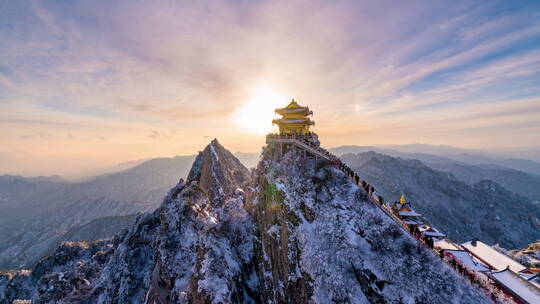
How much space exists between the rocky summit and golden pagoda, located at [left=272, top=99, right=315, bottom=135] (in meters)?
7.60

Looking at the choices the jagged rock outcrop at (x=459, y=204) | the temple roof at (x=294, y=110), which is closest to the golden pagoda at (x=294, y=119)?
the temple roof at (x=294, y=110)

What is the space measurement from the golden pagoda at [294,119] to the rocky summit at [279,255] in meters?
7.60

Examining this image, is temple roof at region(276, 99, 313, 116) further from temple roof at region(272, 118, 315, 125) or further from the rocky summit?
the rocky summit

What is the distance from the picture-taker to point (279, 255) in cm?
2938

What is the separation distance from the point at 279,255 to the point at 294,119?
2649cm

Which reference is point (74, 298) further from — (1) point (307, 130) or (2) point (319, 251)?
(1) point (307, 130)

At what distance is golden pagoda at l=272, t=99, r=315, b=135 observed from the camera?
4053 centimetres

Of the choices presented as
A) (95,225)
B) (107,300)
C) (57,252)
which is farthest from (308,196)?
(95,225)

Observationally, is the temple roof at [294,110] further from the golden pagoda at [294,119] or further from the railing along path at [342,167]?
the railing along path at [342,167]

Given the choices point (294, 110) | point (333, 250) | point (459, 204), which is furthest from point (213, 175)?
point (459, 204)

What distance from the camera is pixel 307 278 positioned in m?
25.8

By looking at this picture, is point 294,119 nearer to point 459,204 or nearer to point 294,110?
point 294,110

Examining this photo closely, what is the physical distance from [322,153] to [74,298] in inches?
2317

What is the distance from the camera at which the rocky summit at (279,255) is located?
21.9 metres
